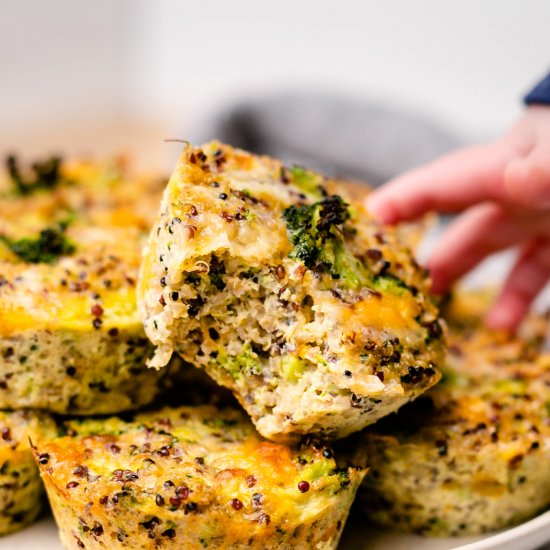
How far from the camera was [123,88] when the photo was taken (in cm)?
1153

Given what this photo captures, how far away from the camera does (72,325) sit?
231 centimetres

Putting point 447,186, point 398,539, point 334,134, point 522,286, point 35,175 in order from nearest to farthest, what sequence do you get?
point 398,539, point 447,186, point 522,286, point 35,175, point 334,134

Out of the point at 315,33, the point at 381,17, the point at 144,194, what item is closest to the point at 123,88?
the point at 315,33

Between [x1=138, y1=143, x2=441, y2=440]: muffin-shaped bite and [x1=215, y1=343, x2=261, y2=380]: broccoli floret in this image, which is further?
[x1=215, y1=343, x2=261, y2=380]: broccoli floret

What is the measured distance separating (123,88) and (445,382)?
970 cm

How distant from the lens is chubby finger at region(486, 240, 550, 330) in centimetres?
332

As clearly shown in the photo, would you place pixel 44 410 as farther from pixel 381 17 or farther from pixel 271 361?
pixel 381 17

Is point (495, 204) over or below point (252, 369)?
over

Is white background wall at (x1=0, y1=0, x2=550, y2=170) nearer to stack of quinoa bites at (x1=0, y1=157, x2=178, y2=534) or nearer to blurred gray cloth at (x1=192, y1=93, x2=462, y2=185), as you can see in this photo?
blurred gray cloth at (x1=192, y1=93, x2=462, y2=185)

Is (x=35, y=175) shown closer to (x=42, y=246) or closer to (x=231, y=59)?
(x=42, y=246)

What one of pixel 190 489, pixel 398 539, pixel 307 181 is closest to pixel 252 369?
pixel 190 489

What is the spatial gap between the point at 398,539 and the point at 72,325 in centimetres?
124

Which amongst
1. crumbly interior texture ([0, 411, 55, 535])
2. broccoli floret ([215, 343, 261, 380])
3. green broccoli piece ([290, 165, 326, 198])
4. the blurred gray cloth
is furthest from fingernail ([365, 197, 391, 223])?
the blurred gray cloth

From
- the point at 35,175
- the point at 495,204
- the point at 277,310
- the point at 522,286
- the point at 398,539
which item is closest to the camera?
the point at 277,310
